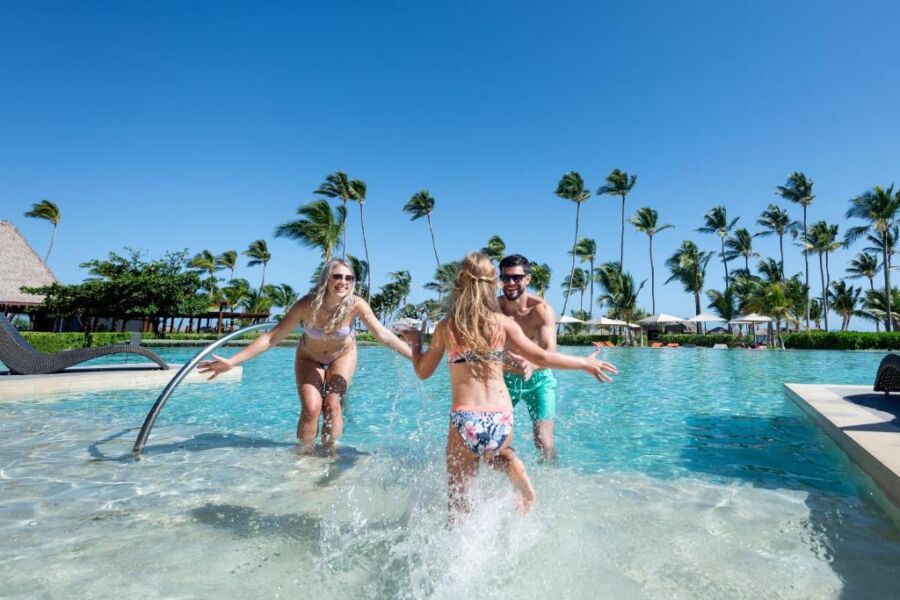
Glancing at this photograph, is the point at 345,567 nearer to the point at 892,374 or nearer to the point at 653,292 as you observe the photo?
the point at 892,374

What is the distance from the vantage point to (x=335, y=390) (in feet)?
15.8

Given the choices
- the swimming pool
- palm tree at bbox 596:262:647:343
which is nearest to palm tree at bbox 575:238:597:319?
palm tree at bbox 596:262:647:343

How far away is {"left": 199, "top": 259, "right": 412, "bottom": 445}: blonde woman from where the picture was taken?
168 inches

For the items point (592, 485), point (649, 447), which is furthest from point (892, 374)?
point (592, 485)

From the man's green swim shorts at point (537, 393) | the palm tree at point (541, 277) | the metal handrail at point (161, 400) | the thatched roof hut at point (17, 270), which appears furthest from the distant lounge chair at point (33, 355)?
the palm tree at point (541, 277)

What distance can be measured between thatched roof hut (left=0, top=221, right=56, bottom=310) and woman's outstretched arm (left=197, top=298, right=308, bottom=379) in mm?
31401

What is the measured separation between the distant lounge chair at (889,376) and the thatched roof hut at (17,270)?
36.0 m

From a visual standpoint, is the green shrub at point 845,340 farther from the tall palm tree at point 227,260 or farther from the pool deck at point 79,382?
the tall palm tree at point 227,260

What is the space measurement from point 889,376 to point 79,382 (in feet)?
46.3

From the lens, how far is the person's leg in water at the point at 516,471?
103 inches

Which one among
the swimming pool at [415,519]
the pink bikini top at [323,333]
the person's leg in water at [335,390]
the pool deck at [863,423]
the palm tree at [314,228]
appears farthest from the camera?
the palm tree at [314,228]

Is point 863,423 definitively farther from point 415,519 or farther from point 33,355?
point 33,355

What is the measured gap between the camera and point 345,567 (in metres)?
2.58

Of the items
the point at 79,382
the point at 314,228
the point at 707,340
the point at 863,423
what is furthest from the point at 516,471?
the point at 707,340
